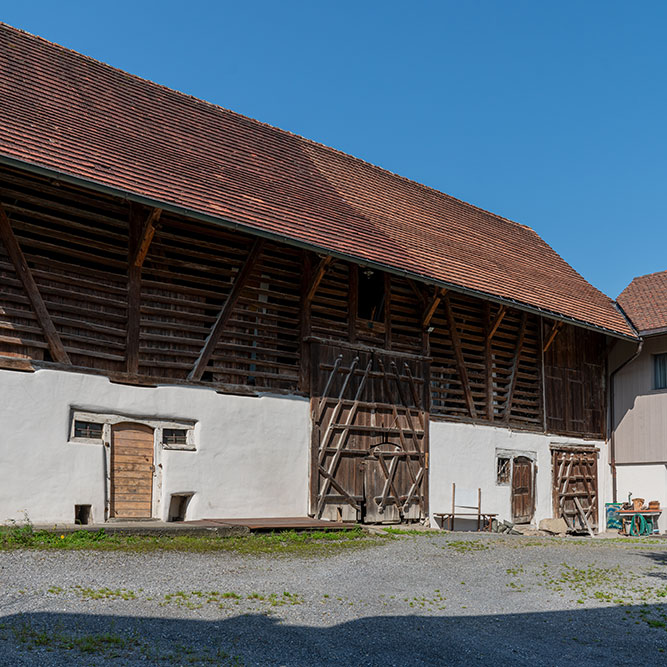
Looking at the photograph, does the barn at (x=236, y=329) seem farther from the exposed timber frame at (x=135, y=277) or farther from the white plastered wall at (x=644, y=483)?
the white plastered wall at (x=644, y=483)

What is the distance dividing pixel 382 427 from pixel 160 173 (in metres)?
5.87

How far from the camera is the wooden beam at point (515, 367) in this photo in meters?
17.6

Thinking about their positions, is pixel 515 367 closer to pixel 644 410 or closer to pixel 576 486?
pixel 576 486

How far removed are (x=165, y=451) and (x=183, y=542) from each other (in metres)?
1.92

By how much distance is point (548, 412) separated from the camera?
1862 cm

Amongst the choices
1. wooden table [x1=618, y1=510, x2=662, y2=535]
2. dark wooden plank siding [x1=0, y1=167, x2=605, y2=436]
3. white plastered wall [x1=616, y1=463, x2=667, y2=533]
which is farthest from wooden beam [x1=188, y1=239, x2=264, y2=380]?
white plastered wall [x1=616, y1=463, x2=667, y2=533]

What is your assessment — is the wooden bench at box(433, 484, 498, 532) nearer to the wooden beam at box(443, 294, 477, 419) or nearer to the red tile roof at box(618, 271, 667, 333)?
the wooden beam at box(443, 294, 477, 419)

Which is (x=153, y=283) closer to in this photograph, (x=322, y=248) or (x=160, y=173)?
(x=160, y=173)

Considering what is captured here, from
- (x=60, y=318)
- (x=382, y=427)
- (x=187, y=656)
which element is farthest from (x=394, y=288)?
(x=187, y=656)

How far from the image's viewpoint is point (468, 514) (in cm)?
1584

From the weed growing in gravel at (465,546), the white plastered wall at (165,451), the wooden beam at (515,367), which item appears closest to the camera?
the white plastered wall at (165,451)

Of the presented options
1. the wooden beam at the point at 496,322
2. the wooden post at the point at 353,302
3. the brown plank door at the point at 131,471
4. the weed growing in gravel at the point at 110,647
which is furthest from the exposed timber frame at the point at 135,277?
the wooden beam at the point at 496,322

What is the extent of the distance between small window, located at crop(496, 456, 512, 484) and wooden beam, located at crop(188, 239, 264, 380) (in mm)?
7058

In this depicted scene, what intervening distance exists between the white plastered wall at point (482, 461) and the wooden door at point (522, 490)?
15cm
